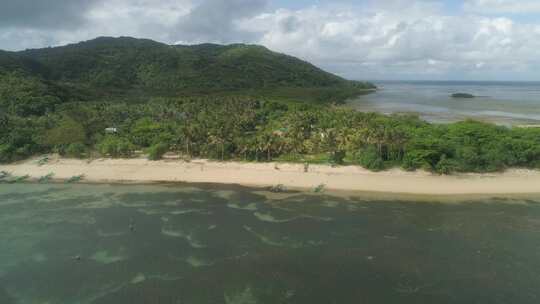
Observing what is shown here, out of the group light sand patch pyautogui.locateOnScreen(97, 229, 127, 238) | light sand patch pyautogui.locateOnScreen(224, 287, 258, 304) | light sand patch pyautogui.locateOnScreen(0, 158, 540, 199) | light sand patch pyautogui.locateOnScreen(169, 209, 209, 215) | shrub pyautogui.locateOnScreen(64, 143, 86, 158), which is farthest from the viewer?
shrub pyautogui.locateOnScreen(64, 143, 86, 158)

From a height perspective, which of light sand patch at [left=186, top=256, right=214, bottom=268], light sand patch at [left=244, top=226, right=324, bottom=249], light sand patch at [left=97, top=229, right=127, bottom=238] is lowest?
light sand patch at [left=186, top=256, right=214, bottom=268]

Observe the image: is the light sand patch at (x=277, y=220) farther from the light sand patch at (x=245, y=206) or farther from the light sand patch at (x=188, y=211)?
the light sand patch at (x=188, y=211)

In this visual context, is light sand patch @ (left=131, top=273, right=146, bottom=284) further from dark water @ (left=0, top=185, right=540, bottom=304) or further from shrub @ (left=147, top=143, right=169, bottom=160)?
shrub @ (left=147, top=143, right=169, bottom=160)

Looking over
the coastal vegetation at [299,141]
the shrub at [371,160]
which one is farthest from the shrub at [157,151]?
the shrub at [371,160]

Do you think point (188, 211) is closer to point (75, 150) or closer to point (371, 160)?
point (371, 160)

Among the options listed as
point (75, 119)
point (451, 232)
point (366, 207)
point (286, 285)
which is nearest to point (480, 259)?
point (451, 232)

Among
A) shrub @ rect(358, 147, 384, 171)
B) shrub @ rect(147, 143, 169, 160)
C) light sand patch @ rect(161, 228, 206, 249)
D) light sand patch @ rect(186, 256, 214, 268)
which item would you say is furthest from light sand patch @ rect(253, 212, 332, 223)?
shrub @ rect(147, 143, 169, 160)

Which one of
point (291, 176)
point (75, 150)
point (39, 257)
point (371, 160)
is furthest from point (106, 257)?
point (371, 160)
